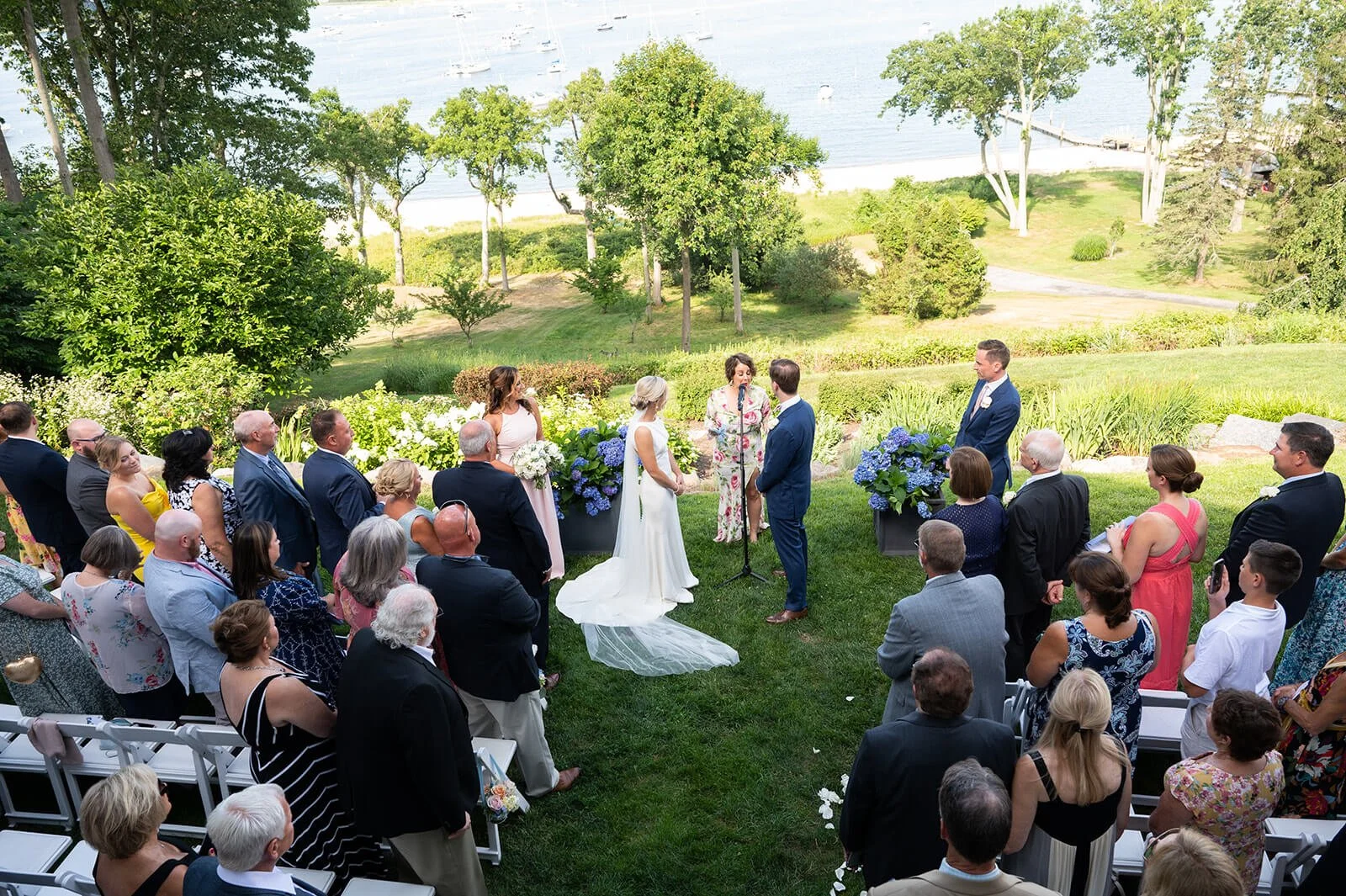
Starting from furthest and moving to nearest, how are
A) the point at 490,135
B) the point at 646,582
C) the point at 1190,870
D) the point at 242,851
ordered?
the point at 490,135, the point at 646,582, the point at 242,851, the point at 1190,870

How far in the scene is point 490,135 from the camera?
42375mm

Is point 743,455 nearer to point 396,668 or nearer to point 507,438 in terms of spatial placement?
point 507,438

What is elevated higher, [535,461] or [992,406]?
[992,406]

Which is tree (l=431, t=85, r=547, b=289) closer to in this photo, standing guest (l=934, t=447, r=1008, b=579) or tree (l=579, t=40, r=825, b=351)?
tree (l=579, t=40, r=825, b=351)

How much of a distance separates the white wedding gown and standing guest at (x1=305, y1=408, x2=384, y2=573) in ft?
6.73

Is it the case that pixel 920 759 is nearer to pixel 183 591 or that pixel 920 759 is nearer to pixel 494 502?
pixel 494 502

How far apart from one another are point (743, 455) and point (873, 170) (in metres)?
65.1

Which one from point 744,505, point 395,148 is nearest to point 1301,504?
point 744,505

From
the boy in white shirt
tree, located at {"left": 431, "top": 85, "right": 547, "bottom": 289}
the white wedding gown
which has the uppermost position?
tree, located at {"left": 431, "top": 85, "right": 547, "bottom": 289}

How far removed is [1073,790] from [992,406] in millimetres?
4266

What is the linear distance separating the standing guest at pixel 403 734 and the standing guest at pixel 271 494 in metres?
2.60

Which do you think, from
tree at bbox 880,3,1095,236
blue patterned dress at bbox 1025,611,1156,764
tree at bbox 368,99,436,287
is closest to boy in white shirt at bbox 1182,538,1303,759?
blue patterned dress at bbox 1025,611,1156,764

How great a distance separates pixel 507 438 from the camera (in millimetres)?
7488

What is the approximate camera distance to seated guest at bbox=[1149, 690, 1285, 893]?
334 centimetres
